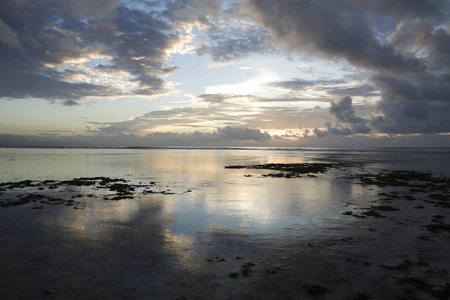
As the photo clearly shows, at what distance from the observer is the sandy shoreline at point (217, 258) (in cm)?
834

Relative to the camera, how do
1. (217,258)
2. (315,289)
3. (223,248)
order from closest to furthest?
(315,289) → (217,258) → (223,248)

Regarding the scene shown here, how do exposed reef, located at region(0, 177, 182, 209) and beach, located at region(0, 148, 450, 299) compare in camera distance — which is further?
exposed reef, located at region(0, 177, 182, 209)

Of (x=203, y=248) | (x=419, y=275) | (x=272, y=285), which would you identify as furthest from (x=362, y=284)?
(x=203, y=248)

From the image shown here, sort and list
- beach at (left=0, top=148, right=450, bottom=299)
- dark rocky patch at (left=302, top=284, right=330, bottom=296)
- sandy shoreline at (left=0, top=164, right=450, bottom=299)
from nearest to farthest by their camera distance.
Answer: dark rocky patch at (left=302, top=284, right=330, bottom=296) < sandy shoreline at (left=0, top=164, right=450, bottom=299) < beach at (left=0, top=148, right=450, bottom=299)

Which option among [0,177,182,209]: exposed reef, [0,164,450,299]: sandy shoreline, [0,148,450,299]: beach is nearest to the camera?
[0,164,450,299]: sandy shoreline

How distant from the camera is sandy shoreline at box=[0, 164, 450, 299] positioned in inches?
328

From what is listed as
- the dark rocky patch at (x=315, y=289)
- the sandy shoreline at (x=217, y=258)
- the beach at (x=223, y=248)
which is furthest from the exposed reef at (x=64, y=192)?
the dark rocky patch at (x=315, y=289)

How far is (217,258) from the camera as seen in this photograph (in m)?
10.8

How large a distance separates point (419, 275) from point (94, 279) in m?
11.5

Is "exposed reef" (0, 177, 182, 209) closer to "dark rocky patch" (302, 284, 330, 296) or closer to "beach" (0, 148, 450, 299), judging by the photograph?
"beach" (0, 148, 450, 299)

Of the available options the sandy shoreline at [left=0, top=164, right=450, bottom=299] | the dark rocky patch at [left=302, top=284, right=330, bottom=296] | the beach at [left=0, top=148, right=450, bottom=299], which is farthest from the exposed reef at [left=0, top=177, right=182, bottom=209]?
the dark rocky patch at [left=302, top=284, right=330, bottom=296]

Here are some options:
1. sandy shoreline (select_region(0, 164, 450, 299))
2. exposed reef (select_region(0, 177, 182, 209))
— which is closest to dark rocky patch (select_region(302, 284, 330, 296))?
sandy shoreline (select_region(0, 164, 450, 299))

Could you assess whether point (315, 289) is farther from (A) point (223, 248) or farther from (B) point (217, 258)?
(A) point (223, 248)

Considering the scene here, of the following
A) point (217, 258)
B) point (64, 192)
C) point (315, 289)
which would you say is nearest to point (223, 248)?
point (217, 258)
